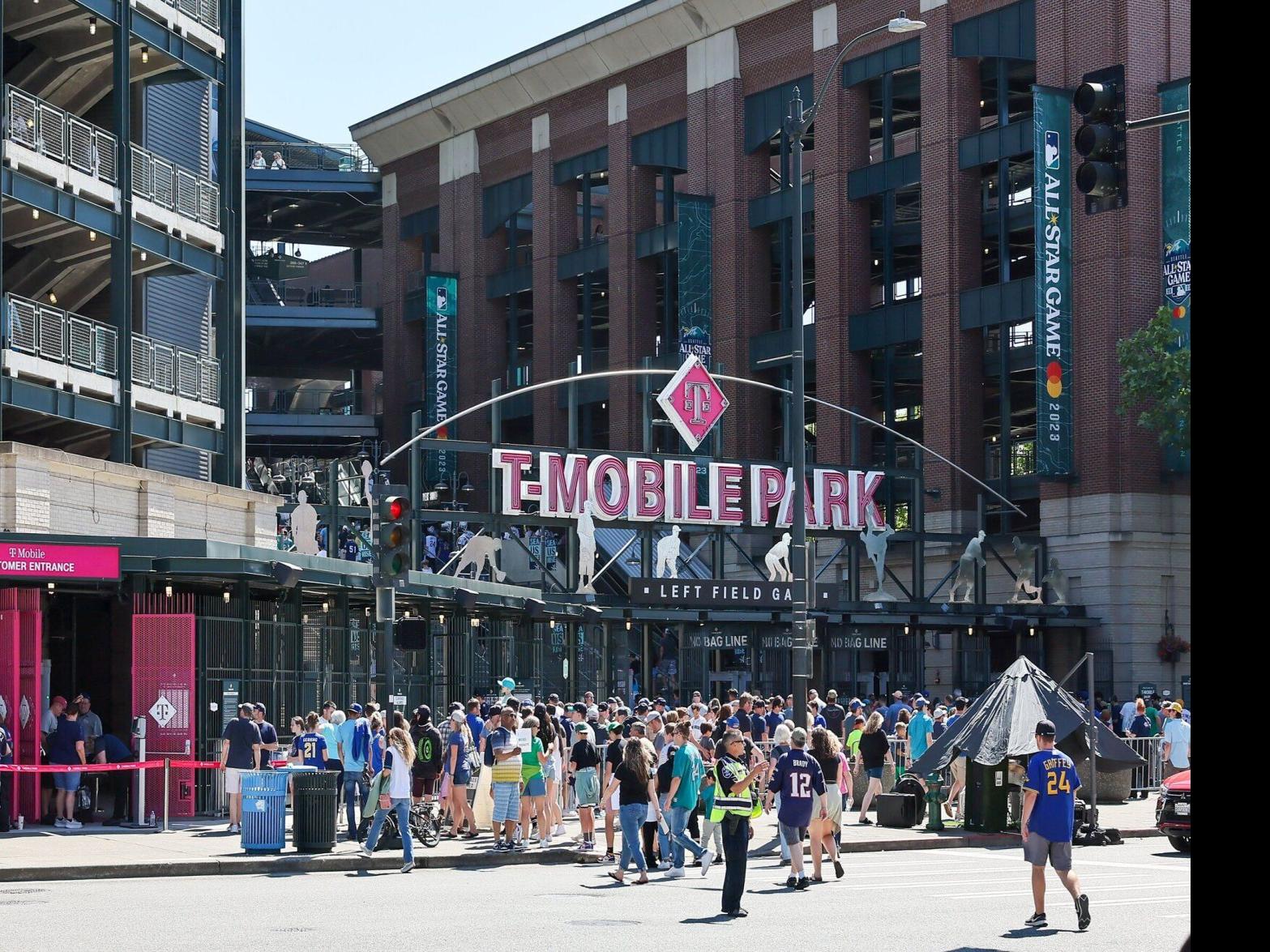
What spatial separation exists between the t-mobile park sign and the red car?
776 inches

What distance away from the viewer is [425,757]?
2325 cm

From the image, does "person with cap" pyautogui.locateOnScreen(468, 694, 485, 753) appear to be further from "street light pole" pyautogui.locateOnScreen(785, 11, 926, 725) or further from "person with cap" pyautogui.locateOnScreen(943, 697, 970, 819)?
"person with cap" pyautogui.locateOnScreen(943, 697, 970, 819)

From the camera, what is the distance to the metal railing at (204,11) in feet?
124

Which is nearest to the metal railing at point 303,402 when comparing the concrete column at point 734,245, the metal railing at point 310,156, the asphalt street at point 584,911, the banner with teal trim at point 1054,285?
the metal railing at point 310,156

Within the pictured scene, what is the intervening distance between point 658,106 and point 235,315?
3049cm

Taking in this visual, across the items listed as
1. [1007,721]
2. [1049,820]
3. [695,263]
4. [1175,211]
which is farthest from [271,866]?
[695,263]

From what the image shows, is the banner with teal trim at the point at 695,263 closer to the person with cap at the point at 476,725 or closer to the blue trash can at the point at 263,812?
the person with cap at the point at 476,725

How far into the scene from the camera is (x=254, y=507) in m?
37.0

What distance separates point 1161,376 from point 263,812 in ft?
97.4

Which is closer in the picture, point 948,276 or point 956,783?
point 956,783

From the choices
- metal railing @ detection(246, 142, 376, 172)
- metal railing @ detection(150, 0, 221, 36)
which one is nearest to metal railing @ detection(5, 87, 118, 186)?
metal railing @ detection(150, 0, 221, 36)

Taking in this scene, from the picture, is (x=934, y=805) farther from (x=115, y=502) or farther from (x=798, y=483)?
(x=115, y=502)

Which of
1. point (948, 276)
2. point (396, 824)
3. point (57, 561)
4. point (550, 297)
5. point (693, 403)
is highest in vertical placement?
point (550, 297)
